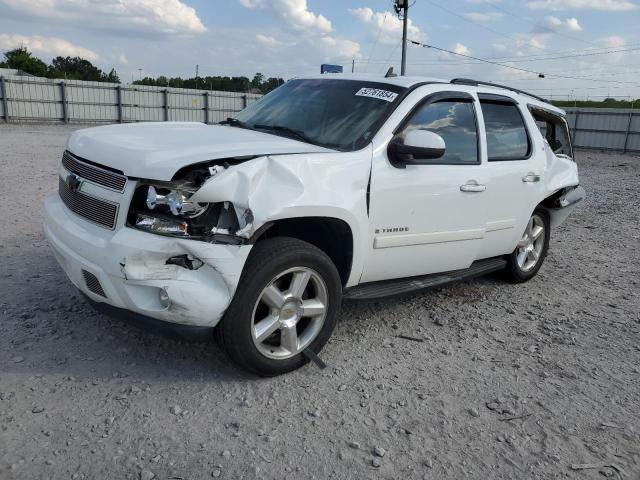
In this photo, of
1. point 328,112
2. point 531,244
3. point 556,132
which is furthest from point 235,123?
point 556,132

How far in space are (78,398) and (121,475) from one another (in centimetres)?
73

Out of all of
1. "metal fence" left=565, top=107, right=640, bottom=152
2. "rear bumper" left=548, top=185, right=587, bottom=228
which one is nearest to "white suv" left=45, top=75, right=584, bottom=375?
"rear bumper" left=548, top=185, right=587, bottom=228

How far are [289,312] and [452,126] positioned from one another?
2028mm

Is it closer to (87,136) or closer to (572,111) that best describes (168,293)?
(87,136)

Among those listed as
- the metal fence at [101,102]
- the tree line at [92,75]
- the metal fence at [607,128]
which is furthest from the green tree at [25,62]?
the metal fence at [607,128]

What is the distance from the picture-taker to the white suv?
2957 millimetres

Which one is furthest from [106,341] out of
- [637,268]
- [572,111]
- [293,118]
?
[572,111]

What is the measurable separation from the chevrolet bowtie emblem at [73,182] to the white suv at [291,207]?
0.5 inches

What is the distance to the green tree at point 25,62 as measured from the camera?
212 ft

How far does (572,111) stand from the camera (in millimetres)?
27750

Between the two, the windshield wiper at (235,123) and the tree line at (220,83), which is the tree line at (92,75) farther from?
the windshield wiper at (235,123)

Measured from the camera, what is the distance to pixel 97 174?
3215mm

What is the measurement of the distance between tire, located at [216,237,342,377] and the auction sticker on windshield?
1.35 metres

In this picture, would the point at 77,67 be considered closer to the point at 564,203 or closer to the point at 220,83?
the point at 220,83
